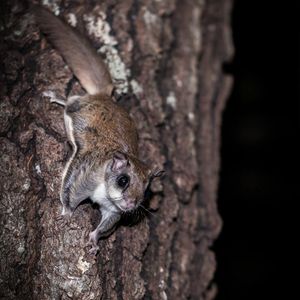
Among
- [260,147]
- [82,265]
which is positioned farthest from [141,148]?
[260,147]

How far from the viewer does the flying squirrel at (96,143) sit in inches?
113

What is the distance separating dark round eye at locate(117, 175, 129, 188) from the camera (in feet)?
9.70

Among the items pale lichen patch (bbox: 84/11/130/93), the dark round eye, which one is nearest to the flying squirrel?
the dark round eye

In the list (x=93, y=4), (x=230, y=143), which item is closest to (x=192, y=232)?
(x=93, y=4)

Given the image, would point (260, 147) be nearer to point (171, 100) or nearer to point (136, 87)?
point (171, 100)

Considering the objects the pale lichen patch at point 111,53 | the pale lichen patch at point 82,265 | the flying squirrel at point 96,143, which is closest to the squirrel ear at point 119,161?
the flying squirrel at point 96,143

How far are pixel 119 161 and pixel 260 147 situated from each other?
14.2ft

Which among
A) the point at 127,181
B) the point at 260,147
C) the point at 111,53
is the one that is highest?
the point at 111,53

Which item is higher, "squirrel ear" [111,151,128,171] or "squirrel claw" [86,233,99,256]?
"squirrel ear" [111,151,128,171]

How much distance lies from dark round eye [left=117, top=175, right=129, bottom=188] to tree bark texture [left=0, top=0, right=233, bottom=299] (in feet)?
0.88

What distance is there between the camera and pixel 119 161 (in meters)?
2.90

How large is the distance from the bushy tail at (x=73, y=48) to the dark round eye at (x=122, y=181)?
77cm

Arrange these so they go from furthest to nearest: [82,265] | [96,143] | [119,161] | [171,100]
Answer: [171,100] → [96,143] → [119,161] → [82,265]

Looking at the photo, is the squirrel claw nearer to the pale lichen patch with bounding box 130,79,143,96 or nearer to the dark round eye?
the dark round eye
